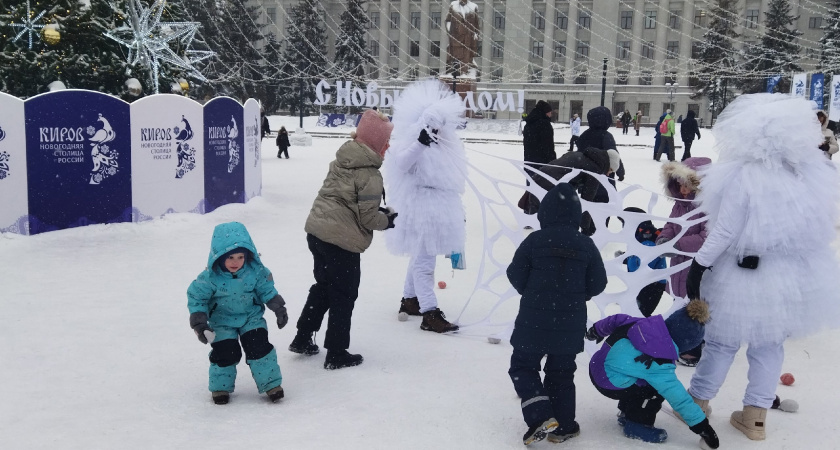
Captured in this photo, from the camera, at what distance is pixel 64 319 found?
5340mm

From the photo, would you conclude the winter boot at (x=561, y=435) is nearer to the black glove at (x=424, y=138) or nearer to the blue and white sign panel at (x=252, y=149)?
the black glove at (x=424, y=138)

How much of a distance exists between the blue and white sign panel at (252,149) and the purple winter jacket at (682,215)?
26.2ft

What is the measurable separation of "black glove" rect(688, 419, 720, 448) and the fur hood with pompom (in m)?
1.86

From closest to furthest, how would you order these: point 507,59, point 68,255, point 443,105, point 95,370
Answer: point 95,370, point 443,105, point 68,255, point 507,59

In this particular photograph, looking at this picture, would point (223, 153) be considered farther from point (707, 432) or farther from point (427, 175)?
point (707, 432)

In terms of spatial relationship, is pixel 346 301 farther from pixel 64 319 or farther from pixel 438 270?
pixel 438 270

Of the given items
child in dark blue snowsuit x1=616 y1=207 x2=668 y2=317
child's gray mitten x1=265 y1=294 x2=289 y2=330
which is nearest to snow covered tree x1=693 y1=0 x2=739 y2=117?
child in dark blue snowsuit x1=616 y1=207 x2=668 y2=317

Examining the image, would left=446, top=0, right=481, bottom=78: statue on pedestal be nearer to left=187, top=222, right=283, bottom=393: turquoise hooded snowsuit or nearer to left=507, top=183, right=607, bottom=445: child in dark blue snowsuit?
left=187, top=222, right=283, bottom=393: turquoise hooded snowsuit

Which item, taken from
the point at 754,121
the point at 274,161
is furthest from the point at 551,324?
the point at 274,161

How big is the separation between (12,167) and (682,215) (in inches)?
286

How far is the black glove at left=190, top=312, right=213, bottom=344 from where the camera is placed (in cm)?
363

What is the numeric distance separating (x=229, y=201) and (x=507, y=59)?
5535 centimetres

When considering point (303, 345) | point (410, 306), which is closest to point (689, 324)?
point (303, 345)

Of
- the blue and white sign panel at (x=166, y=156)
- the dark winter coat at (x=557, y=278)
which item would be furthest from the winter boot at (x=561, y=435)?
the blue and white sign panel at (x=166, y=156)
